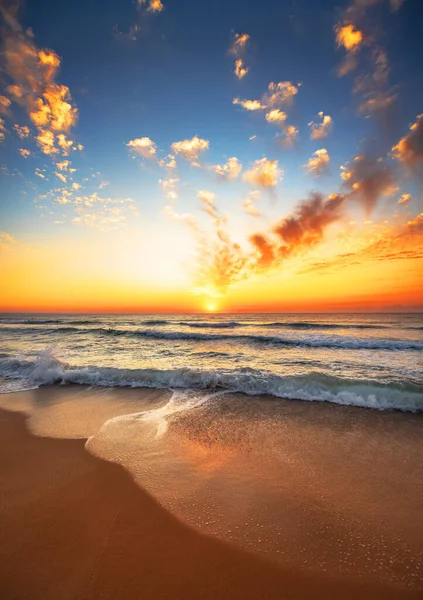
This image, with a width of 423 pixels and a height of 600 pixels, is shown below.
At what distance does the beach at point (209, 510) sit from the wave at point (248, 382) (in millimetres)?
1162

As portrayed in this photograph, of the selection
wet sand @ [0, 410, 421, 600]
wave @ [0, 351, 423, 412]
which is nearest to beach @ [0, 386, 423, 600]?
wet sand @ [0, 410, 421, 600]

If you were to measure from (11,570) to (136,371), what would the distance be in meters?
6.00

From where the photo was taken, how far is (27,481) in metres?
3.29

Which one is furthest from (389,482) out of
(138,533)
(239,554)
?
(138,533)

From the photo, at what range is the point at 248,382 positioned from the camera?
7082mm

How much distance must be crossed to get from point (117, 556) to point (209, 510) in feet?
3.19

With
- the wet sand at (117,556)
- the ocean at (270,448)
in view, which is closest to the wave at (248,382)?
the ocean at (270,448)

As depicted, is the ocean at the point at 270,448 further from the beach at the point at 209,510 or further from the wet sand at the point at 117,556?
the wet sand at the point at 117,556

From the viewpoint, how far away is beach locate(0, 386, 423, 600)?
2043mm

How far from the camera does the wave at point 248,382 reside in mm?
6027

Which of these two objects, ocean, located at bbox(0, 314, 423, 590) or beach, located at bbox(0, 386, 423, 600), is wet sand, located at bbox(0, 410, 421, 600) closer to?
beach, located at bbox(0, 386, 423, 600)

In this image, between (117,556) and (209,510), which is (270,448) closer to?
(209,510)

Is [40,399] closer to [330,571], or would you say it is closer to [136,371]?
[136,371]

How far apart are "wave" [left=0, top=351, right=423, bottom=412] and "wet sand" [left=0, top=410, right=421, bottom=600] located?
4232 millimetres
